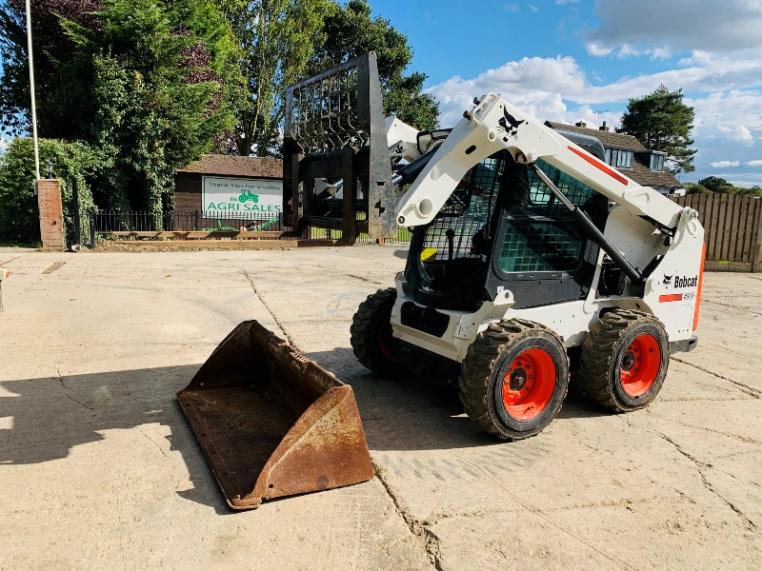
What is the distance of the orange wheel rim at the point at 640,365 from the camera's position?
4676 millimetres

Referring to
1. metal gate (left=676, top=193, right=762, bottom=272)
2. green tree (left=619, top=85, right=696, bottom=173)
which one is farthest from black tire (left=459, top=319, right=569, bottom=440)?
green tree (left=619, top=85, right=696, bottom=173)

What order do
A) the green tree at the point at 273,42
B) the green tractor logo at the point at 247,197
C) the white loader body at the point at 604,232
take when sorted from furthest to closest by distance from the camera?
the green tree at the point at 273,42 → the green tractor logo at the point at 247,197 → the white loader body at the point at 604,232

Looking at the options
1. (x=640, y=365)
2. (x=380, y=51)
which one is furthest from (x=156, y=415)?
(x=380, y=51)

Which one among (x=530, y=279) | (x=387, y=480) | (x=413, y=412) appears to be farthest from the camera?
(x=413, y=412)

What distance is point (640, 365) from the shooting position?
477 centimetres

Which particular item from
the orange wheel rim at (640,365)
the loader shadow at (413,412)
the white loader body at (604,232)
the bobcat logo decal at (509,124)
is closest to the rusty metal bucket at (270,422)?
the loader shadow at (413,412)

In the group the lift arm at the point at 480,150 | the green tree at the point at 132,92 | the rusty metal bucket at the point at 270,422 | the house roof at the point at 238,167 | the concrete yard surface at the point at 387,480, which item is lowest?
the concrete yard surface at the point at 387,480

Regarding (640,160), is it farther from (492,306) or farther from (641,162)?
(492,306)

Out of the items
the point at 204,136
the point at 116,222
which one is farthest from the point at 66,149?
the point at 204,136

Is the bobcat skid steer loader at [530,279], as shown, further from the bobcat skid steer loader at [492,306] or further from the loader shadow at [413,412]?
the loader shadow at [413,412]

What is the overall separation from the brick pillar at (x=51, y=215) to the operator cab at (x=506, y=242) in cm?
1370

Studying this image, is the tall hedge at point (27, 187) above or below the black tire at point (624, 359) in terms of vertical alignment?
above

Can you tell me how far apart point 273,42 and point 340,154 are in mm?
28269

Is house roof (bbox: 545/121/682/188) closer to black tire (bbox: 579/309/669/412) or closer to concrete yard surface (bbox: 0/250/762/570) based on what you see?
concrete yard surface (bbox: 0/250/762/570)
